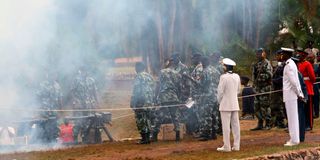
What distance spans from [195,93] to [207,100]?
0.69 m

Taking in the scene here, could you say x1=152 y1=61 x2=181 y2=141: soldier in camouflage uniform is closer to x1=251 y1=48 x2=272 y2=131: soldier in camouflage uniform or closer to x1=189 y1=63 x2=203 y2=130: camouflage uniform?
x1=189 y1=63 x2=203 y2=130: camouflage uniform

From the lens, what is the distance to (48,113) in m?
14.9

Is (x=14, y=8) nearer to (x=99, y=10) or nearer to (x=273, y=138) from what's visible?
(x=99, y=10)

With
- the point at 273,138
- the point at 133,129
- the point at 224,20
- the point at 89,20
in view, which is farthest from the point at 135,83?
the point at 133,129

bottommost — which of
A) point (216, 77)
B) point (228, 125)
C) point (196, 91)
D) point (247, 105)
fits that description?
point (228, 125)

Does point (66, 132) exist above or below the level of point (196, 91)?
below

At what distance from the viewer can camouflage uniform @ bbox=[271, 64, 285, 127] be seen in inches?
583

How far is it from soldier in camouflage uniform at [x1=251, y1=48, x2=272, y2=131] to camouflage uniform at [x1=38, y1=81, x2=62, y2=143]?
16.0 ft

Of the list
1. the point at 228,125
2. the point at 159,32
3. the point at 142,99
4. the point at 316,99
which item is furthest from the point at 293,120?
the point at 159,32

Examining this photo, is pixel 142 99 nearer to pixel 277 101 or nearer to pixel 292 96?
pixel 292 96

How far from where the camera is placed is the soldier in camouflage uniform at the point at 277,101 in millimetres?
14805

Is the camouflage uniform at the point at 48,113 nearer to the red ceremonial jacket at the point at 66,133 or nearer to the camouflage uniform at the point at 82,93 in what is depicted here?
the red ceremonial jacket at the point at 66,133

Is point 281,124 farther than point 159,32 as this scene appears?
No

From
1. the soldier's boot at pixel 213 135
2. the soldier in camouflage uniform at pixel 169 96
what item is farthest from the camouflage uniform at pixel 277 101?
the soldier in camouflage uniform at pixel 169 96
